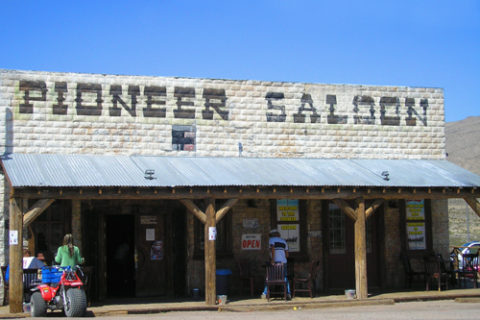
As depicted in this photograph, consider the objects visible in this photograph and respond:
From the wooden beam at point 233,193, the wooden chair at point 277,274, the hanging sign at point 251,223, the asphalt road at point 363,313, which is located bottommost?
the asphalt road at point 363,313

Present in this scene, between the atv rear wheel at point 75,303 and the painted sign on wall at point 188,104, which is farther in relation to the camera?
the painted sign on wall at point 188,104

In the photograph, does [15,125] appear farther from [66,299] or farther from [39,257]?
[66,299]

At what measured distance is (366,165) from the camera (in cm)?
1669

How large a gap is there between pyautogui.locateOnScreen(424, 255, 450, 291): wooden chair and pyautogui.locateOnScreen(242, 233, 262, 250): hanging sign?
4.01m

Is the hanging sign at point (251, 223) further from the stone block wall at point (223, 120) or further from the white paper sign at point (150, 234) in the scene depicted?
the white paper sign at point (150, 234)

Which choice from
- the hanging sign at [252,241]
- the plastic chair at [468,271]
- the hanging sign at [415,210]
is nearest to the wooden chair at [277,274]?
the hanging sign at [252,241]

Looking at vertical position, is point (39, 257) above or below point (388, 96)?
below

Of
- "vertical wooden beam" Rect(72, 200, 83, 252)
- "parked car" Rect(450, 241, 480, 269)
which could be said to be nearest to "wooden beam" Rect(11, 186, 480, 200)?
"vertical wooden beam" Rect(72, 200, 83, 252)

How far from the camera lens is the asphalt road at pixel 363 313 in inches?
464

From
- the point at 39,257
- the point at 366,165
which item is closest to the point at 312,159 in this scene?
the point at 366,165

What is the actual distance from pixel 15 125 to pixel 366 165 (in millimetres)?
8202

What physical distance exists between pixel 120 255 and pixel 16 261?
3.79 m

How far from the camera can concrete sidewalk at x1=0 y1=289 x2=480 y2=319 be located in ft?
42.8

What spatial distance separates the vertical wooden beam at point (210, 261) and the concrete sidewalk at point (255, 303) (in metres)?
0.26
